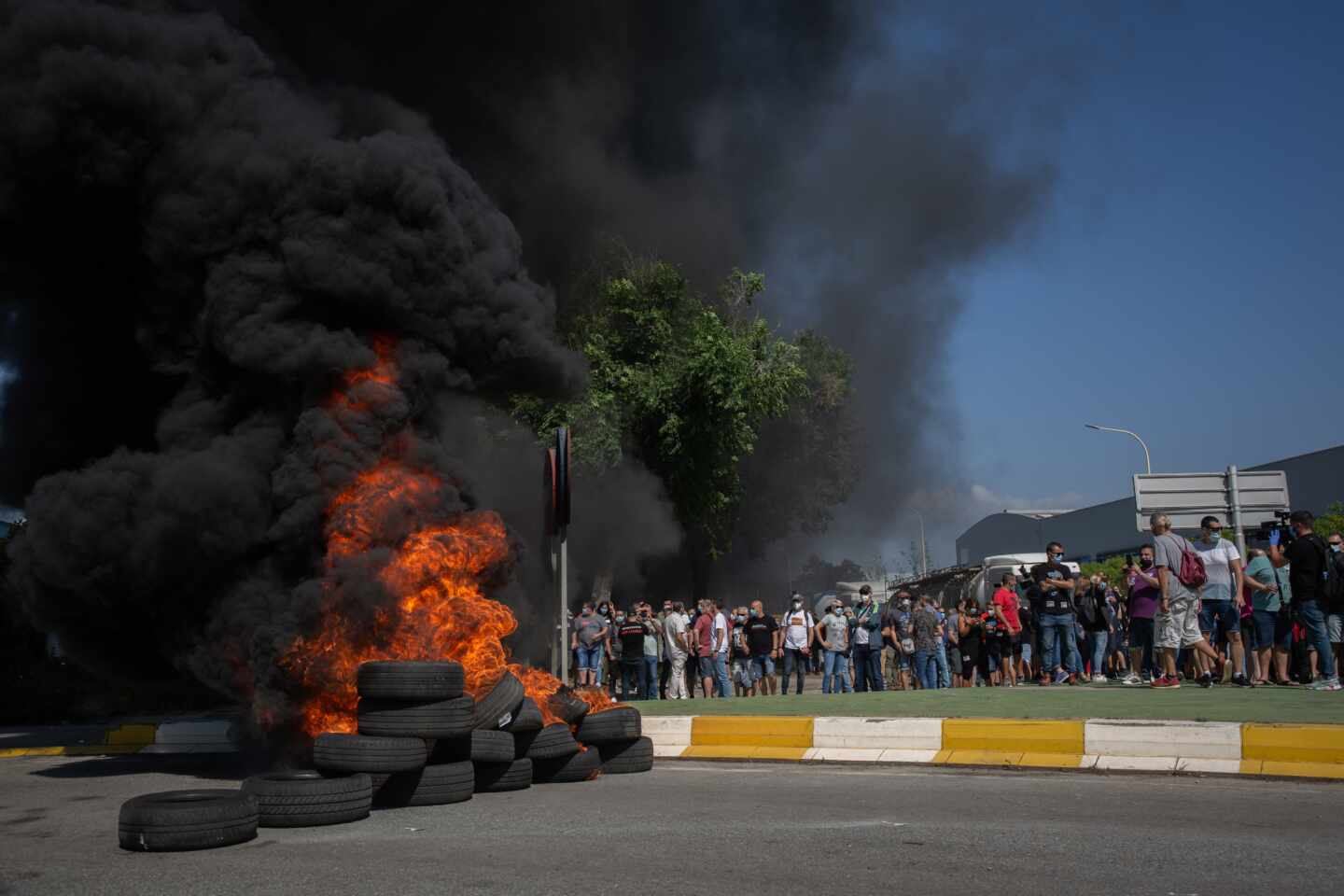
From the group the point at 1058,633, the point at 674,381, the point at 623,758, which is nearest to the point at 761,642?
the point at 1058,633

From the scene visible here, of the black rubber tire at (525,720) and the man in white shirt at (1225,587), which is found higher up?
the man in white shirt at (1225,587)

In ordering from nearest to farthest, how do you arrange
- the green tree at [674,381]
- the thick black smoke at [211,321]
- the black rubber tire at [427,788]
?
the black rubber tire at [427,788] → the thick black smoke at [211,321] → the green tree at [674,381]

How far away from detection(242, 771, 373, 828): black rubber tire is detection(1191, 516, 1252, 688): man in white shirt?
9.85 meters

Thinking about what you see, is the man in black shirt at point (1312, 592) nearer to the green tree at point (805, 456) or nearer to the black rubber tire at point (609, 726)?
the black rubber tire at point (609, 726)

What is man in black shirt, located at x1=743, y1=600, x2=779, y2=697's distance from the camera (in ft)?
61.8

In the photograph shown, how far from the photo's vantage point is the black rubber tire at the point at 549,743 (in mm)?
8906

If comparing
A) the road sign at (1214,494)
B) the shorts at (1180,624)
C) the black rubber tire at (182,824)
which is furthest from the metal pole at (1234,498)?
the black rubber tire at (182,824)

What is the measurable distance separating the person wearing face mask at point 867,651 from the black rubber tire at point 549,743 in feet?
30.4

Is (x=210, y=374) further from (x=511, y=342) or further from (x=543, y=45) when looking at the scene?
(x=543, y=45)

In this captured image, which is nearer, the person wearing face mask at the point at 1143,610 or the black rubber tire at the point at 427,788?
the black rubber tire at the point at 427,788

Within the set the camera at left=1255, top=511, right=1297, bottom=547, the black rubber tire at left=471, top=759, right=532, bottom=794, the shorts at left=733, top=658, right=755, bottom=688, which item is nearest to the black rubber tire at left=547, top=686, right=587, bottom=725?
the black rubber tire at left=471, top=759, right=532, bottom=794

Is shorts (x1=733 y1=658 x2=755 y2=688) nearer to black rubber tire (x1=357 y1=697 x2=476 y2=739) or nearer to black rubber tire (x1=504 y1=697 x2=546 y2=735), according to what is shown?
black rubber tire (x1=504 y1=697 x2=546 y2=735)

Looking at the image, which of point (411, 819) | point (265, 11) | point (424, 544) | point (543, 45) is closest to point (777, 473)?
point (543, 45)

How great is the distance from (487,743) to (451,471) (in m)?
3.37
